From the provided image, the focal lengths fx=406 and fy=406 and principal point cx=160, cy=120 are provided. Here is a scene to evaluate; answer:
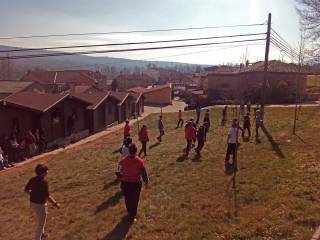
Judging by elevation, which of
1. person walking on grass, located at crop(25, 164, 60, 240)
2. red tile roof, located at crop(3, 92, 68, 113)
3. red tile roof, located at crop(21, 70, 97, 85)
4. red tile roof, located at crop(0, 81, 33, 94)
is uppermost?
red tile roof, located at crop(21, 70, 97, 85)

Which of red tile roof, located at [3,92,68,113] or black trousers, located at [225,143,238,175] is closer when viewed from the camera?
black trousers, located at [225,143,238,175]

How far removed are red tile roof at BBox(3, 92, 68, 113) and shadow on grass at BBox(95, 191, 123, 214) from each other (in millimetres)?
14179

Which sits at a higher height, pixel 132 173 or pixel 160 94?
pixel 132 173

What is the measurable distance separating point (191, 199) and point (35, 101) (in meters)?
18.7

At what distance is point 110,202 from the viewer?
37.1 ft

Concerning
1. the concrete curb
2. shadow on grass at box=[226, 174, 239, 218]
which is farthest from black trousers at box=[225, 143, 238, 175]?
the concrete curb

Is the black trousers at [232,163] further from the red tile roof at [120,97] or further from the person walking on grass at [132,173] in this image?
the red tile roof at [120,97]

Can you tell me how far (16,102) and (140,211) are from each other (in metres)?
17.0

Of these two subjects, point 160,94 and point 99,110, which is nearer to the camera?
point 99,110

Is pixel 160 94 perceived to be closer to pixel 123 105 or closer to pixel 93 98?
pixel 123 105

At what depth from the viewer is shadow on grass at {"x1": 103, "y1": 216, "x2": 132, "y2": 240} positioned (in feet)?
28.7

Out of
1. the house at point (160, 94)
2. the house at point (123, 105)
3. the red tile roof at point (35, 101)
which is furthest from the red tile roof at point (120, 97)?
the house at point (160, 94)

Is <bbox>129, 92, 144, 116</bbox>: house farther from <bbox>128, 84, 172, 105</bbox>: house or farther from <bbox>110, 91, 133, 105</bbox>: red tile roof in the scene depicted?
<bbox>128, 84, 172, 105</bbox>: house

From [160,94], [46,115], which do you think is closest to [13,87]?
[46,115]
